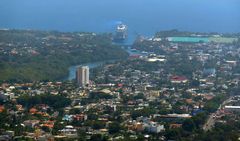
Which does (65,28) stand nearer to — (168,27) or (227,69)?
(168,27)

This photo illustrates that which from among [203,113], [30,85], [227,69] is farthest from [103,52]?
[203,113]

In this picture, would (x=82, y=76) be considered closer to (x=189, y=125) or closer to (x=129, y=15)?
(x=189, y=125)

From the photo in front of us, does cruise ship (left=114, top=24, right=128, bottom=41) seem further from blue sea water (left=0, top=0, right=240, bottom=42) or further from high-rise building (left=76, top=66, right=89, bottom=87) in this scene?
high-rise building (left=76, top=66, right=89, bottom=87)

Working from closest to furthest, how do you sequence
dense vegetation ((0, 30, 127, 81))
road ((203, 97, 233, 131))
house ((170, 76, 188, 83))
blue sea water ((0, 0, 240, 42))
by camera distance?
road ((203, 97, 233, 131)) < house ((170, 76, 188, 83)) < dense vegetation ((0, 30, 127, 81)) < blue sea water ((0, 0, 240, 42))

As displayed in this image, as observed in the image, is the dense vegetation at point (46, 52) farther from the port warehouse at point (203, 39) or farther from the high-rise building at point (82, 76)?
the port warehouse at point (203, 39)

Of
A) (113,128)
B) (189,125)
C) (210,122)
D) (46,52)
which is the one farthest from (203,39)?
(113,128)

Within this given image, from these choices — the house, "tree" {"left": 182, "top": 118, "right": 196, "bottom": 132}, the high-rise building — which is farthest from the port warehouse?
"tree" {"left": 182, "top": 118, "right": 196, "bottom": 132}

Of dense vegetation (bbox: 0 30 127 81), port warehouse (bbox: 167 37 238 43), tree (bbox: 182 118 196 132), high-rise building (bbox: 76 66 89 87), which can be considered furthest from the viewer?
port warehouse (bbox: 167 37 238 43)
